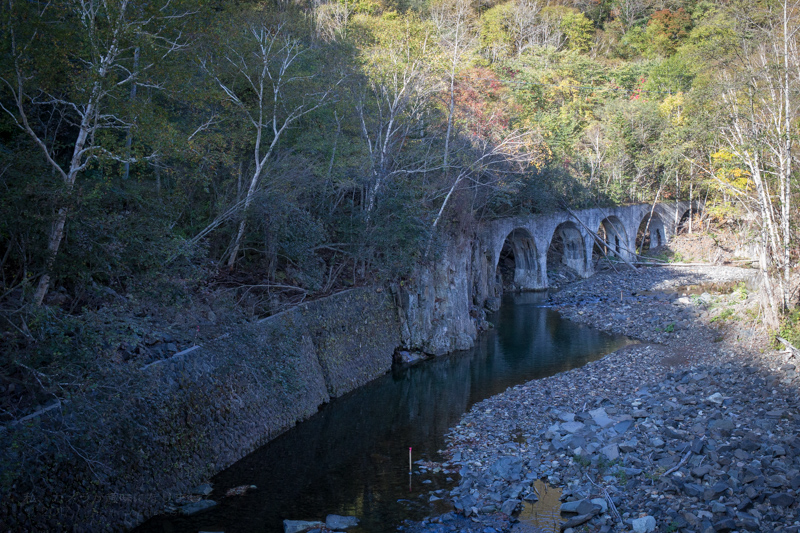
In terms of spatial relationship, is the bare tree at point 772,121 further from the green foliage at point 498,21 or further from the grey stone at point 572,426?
the green foliage at point 498,21

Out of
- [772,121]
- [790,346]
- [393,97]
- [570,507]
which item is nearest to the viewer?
[570,507]

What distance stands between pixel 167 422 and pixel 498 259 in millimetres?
23075

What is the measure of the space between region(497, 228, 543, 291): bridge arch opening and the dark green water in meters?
12.3

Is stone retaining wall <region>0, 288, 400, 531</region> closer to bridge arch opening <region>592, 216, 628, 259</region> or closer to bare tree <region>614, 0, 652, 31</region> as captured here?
bridge arch opening <region>592, 216, 628, 259</region>

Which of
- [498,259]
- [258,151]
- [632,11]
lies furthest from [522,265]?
[632,11]

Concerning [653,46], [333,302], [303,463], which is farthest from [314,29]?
[653,46]

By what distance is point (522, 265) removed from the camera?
34.6 meters

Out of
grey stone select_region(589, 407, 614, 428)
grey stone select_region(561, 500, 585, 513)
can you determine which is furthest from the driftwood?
grey stone select_region(561, 500, 585, 513)

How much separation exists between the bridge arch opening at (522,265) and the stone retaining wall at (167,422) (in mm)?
18876

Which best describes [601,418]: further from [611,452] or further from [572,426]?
[611,452]

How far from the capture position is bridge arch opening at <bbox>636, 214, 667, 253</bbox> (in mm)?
43047

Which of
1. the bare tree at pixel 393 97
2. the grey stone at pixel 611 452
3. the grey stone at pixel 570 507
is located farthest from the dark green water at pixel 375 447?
the bare tree at pixel 393 97

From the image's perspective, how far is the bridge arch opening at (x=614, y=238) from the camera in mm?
39594

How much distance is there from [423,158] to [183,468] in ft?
45.4
